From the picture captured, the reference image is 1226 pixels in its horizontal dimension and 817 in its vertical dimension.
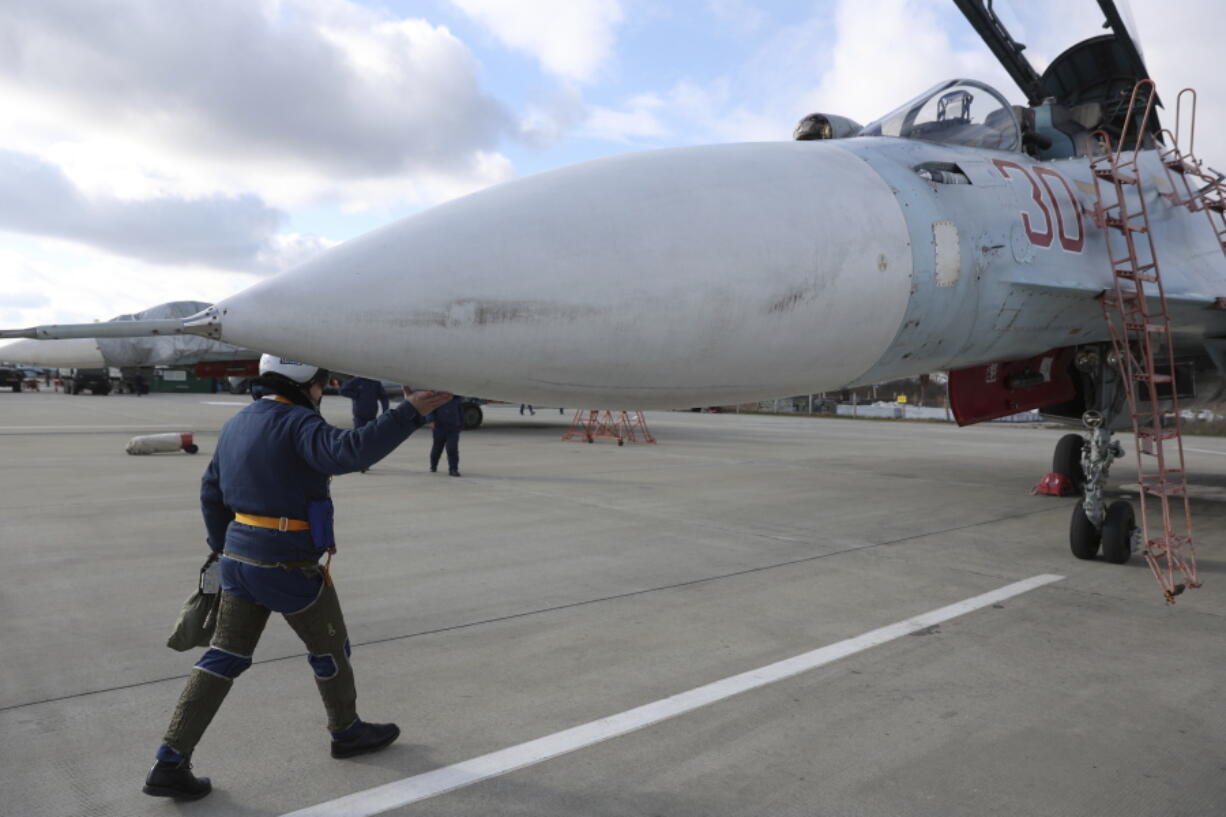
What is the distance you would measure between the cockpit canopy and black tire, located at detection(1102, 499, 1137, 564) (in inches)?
104

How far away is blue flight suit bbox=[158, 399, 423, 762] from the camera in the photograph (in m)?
2.36

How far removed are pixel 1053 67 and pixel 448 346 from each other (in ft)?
25.4

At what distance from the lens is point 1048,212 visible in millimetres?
4059

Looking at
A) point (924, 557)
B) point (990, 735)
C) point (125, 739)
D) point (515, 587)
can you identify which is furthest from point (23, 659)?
point (924, 557)

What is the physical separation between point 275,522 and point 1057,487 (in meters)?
9.01

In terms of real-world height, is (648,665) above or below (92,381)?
below

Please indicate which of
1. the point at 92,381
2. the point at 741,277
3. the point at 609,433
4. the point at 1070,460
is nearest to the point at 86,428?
the point at 609,433

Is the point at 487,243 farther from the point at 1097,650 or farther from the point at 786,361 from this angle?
the point at 1097,650

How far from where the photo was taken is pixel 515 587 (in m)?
4.72

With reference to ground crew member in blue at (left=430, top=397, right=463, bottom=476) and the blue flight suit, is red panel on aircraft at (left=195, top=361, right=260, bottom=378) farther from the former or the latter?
the blue flight suit

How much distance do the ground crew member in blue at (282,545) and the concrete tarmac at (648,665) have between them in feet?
0.58

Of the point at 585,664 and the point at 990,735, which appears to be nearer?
the point at 990,735

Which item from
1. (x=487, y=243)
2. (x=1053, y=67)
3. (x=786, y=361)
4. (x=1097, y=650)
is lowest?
(x=1097, y=650)

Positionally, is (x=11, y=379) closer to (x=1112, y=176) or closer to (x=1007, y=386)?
(x=1007, y=386)
